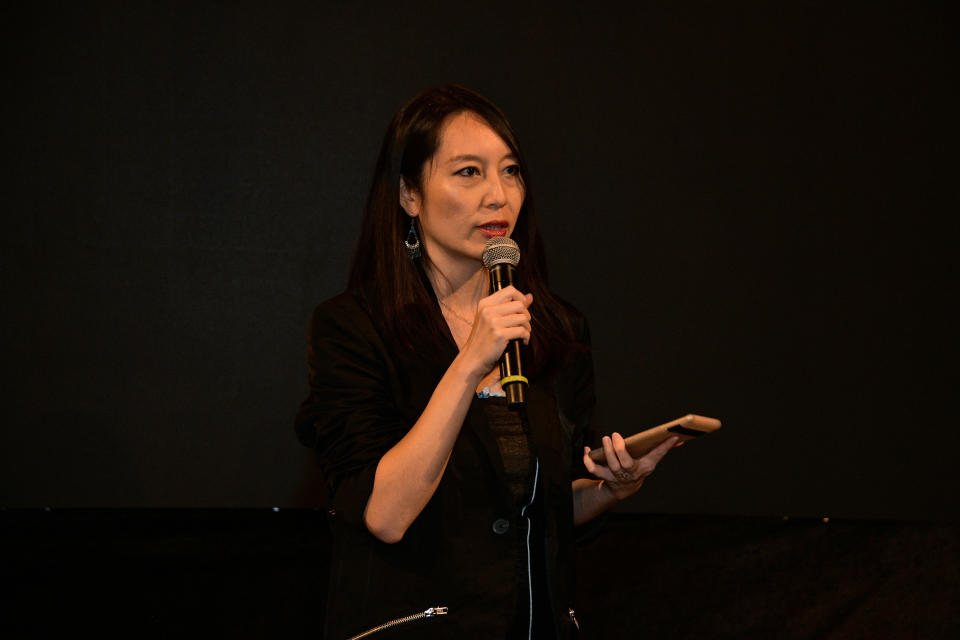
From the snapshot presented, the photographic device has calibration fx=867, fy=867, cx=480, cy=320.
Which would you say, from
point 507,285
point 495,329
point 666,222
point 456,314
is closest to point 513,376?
point 495,329

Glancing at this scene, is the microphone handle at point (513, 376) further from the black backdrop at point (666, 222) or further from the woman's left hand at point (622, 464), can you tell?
the black backdrop at point (666, 222)

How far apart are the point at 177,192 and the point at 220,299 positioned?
49 centimetres

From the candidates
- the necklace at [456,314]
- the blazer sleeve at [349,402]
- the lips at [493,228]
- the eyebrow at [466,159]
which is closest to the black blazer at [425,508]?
the blazer sleeve at [349,402]

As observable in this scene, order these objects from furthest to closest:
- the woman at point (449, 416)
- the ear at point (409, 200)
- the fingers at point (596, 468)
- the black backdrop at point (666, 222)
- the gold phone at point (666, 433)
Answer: the black backdrop at point (666, 222), the ear at point (409, 200), the fingers at point (596, 468), the woman at point (449, 416), the gold phone at point (666, 433)

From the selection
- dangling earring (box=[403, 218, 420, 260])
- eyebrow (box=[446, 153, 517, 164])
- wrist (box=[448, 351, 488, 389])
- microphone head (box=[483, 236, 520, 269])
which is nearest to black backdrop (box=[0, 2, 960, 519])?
dangling earring (box=[403, 218, 420, 260])

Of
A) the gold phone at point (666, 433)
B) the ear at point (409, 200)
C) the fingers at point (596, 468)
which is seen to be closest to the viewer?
the gold phone at point (666, 433)

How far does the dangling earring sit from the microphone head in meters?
0.24

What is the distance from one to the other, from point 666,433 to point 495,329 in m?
0.30

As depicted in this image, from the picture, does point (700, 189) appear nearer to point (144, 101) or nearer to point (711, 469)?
point (711, 469)

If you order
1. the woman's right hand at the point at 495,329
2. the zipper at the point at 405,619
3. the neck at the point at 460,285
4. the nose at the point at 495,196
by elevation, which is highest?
the nose at the point at 495,196

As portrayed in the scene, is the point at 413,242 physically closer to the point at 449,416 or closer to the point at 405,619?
the point at 449,416

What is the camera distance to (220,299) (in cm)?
373

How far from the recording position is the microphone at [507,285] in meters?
1.25

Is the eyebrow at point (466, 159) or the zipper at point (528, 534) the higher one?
the eyebrow at point (466, 159)
